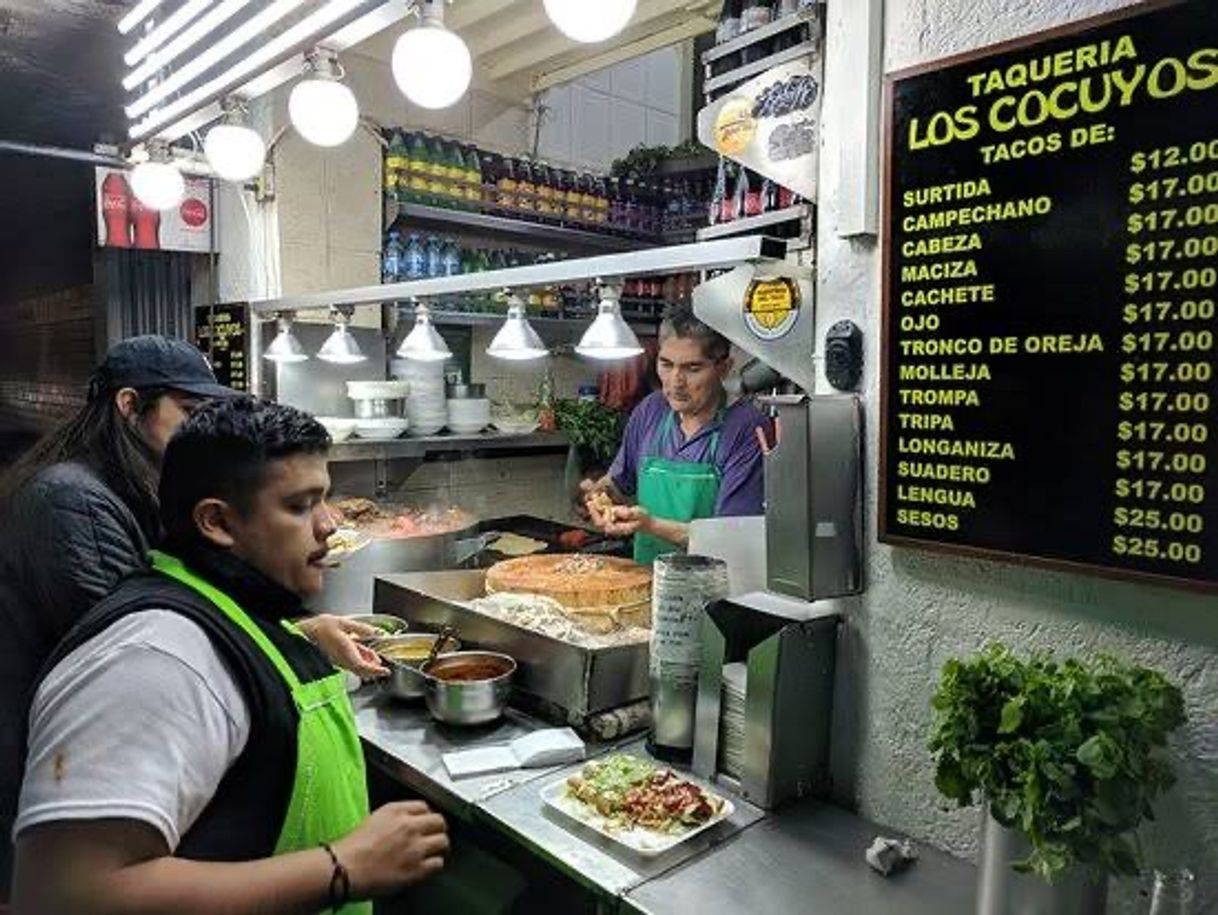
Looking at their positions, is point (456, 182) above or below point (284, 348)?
above

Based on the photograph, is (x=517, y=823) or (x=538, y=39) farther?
(x=538, y=39)

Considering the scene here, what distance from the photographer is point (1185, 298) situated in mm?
1271

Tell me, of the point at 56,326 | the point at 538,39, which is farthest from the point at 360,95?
the point at 56,326

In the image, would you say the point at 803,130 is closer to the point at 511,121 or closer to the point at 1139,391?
the point at 1139,391

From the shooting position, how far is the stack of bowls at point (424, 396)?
4453 mm

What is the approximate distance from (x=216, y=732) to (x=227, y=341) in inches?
143

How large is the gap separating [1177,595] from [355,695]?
1.98 metres

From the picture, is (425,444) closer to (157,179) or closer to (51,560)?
(157,179)

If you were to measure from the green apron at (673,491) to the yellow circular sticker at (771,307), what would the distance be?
1156 mm

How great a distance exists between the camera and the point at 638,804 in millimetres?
1711

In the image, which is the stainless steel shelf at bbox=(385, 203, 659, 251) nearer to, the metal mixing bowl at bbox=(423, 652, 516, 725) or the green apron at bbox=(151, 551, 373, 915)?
the metal mixing bowl at bbox=(423, 652, 516, 725)

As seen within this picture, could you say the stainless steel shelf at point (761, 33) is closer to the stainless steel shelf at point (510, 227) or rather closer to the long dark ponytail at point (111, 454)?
the long dark ponytail at point (111, 454)

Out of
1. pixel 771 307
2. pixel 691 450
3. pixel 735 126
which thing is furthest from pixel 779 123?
pixel 691 450

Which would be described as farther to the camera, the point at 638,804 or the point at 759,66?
the point at 759,66
